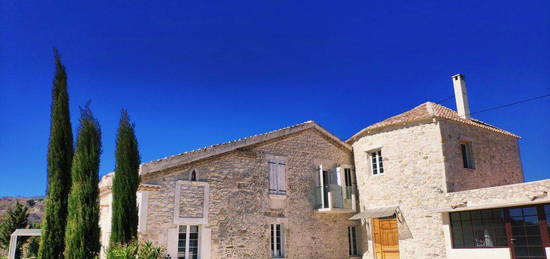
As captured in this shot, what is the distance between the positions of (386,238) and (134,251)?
9343mm

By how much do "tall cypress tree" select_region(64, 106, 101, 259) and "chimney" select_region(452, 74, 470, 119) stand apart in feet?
43.5

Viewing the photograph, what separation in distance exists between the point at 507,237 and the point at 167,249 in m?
10.0

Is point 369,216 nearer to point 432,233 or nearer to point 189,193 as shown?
point 432,233

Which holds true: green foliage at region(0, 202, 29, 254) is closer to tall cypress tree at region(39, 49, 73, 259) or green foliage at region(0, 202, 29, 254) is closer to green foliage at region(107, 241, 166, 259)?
tall cypress tree at region(39, 49, 73, 259)

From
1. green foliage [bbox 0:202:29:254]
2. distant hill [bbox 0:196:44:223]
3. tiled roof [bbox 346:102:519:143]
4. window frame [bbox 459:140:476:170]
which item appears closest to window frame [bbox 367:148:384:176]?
tiled roof [bbox 346:102:519:143]

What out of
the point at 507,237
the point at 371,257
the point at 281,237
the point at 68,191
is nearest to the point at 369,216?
the point at 371,257

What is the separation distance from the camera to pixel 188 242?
1269cm

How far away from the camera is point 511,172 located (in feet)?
55.1

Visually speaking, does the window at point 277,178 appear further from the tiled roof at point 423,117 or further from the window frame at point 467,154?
the window frame at point 467,154

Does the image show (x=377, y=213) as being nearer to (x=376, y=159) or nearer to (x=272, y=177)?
(x=376, y=159)

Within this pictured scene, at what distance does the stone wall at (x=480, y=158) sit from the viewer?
47.8 feet

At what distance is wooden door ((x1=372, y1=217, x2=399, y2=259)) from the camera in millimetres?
15320

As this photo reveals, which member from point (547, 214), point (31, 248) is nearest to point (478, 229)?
point (547, 214)

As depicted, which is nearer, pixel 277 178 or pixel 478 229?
pixel 478 229
